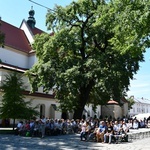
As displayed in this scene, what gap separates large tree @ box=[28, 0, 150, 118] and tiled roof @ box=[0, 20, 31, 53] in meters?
12.3

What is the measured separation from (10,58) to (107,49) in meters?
18.9

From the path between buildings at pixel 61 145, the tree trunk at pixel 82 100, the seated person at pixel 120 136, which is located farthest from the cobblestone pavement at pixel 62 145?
the tree trunk at pixel 82 100

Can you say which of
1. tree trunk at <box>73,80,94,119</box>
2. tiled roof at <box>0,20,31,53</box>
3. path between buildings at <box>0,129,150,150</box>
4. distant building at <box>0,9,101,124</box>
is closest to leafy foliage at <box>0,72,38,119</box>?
tree trunk at <box>73,80,94,119</box>

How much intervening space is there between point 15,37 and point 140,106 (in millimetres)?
Answer: 84354

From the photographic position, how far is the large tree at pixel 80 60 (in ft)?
93.8

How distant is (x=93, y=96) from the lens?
3541 centimetres

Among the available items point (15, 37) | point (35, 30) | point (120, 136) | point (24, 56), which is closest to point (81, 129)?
point (120, 136)

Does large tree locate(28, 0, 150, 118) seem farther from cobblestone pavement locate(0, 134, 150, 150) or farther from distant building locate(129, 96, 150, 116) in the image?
distant building locate(129, 96, 150, 116)

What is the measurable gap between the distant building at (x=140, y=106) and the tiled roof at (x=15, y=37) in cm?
7175

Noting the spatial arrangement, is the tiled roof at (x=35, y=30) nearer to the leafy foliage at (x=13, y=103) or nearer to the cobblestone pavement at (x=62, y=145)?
the leafy foliage at (x=13, y=103)

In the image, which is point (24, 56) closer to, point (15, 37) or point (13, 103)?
point (15, 37)

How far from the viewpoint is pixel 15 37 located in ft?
153

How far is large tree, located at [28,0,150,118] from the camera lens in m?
28.6

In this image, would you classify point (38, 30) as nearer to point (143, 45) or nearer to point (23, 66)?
point (23, 66)
